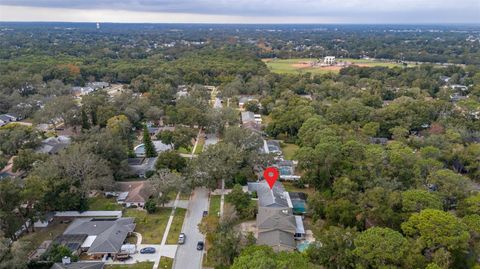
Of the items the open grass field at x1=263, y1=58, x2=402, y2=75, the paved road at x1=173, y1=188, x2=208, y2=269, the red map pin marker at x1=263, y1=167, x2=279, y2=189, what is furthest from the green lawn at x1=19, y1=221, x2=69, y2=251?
the open grass field at x1=263, y1=58, x2=402, y2=75

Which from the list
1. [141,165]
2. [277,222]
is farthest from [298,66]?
[277,222]

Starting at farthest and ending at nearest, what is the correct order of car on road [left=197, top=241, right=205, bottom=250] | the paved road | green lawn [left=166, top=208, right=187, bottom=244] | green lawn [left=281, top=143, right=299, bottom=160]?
green lawn [left=281, top=143, right=299, bottom=160], green lawn [left=166, top=208, right=187, bottom=244], car on road [left=197, top=241, right=205, bottom=250], the paved road

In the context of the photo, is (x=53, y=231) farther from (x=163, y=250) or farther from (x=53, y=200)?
(x=163, y=250)

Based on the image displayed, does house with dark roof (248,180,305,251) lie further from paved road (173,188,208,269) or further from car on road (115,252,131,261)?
car on road (115,252,131,261)

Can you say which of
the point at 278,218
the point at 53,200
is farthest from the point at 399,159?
the point at 53,200

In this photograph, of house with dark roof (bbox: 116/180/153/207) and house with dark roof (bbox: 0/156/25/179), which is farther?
house with dark roof (bbox: 0/156/25/179)

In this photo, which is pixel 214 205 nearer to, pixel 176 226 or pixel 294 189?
pixel 176 226
